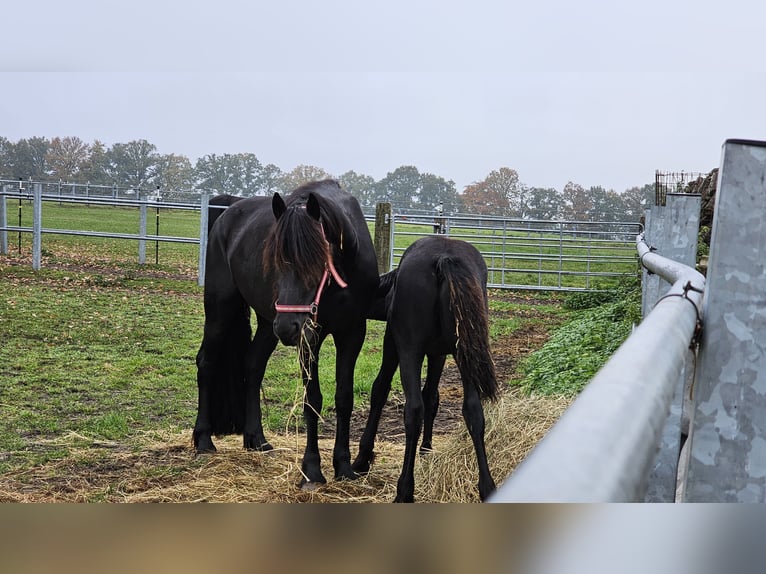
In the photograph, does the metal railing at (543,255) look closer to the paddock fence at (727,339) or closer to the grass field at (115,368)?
the grass field at (115,368)

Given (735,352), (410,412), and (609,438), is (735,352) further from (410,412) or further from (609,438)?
(410,412)

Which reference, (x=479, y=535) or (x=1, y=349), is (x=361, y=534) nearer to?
(x=479, y=535)

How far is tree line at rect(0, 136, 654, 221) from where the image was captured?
1828 inches

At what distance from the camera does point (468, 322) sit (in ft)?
12.4

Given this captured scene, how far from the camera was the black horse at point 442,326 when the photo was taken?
12.5 feet

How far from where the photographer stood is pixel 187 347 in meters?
8.89

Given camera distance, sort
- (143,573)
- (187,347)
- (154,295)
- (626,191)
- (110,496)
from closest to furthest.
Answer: (143,573) → (110,496) → (187,347) → (154,295) → (626,191)

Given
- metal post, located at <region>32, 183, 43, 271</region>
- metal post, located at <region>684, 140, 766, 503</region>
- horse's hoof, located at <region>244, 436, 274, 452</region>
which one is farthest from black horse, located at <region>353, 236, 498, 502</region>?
metal post, located at <region>32, 183, 43, 271</region>

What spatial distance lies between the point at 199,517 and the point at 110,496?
4.42 meters

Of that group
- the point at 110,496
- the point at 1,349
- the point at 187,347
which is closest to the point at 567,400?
the point at 110,496

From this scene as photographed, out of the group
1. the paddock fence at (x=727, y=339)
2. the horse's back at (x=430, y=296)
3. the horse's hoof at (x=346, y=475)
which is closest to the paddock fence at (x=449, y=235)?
the horse's hoof at (x=346, y=475)

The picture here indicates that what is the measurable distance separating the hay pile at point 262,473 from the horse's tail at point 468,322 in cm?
63

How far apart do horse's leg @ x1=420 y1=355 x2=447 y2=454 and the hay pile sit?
0.35 feet

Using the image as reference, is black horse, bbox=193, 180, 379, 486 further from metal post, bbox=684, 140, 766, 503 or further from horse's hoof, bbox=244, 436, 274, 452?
metal post, bbox=684, 140, 766, 503
